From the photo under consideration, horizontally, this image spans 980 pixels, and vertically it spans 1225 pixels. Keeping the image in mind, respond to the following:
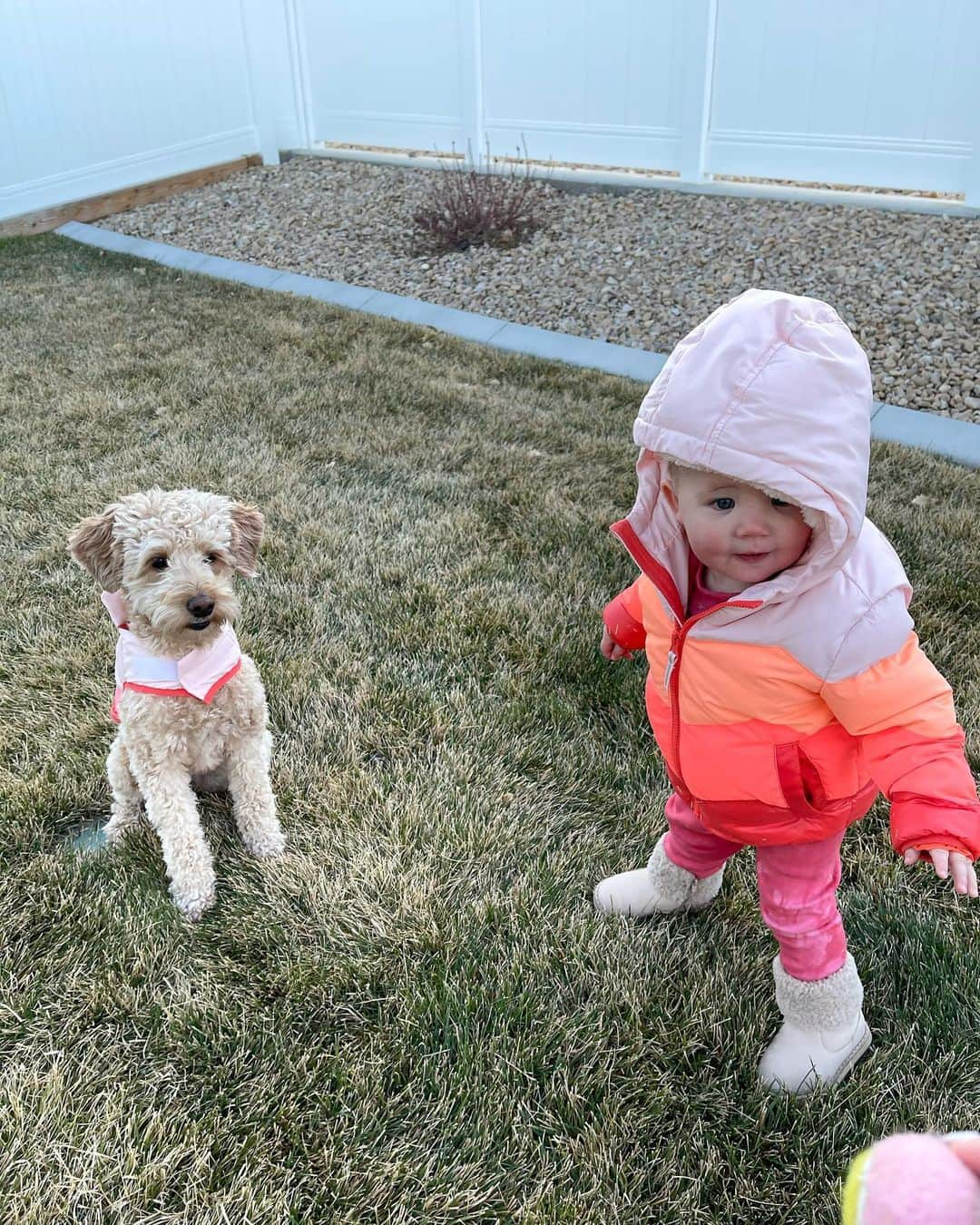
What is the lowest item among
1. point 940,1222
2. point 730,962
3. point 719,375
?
point 730,962

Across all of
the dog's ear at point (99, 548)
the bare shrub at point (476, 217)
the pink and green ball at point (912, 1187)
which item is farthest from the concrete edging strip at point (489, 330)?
the pink and green ball at point (912, 1187)

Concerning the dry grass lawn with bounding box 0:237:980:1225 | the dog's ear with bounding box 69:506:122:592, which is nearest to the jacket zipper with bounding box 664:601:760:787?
the dry grass lawn with bounding box 0:237:980:1225

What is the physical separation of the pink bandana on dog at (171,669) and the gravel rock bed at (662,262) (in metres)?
4.55

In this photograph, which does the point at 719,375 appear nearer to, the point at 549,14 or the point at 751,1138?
the point at 751,1138

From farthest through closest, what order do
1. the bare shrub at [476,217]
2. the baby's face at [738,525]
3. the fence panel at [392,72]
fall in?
the fence panel at [392,72] < the bare shrub at [476,217] < the baby's face at [738,525]

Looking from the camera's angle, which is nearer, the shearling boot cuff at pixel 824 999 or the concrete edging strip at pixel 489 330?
the shearling boot cuff at pixel 824 999

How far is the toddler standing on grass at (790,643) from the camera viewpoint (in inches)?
56.6

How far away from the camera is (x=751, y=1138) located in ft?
5.90

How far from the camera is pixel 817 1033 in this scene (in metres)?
1.87

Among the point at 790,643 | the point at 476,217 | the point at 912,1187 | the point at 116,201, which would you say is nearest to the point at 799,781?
the point at 790,643

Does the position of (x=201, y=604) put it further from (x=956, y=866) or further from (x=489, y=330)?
(x=489, y=330)

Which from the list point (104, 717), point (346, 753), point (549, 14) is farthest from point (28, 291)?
point (346, 753)

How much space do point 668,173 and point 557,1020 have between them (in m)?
8.88

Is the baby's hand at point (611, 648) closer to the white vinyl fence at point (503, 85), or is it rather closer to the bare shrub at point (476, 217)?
the bare shrub at point (476, 217)
